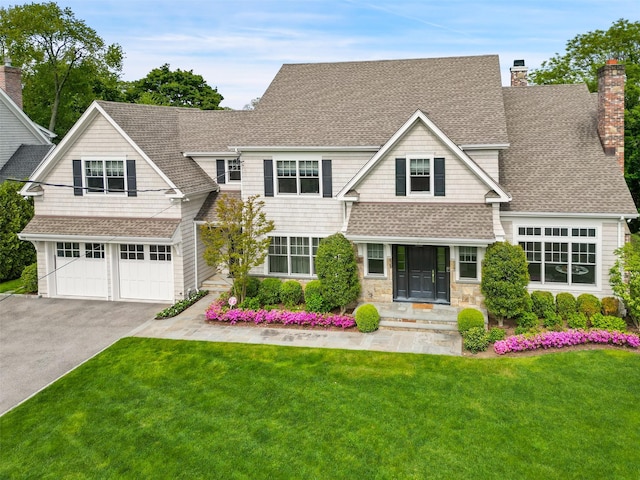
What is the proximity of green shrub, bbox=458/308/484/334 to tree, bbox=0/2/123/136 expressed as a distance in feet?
146

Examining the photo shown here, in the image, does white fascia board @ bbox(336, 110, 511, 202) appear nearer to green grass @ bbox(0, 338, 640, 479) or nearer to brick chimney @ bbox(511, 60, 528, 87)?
green grass @ bbox(0, 338, 640, 479)

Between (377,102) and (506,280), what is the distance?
32.1 feet

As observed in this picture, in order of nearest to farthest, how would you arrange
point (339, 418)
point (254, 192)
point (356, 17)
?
1. point (339, 418)
2. point (254, 192)
3. point (356, 17)

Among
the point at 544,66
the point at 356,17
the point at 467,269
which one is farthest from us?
the point at 544,66

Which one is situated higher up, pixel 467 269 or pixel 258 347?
pixel 467 269

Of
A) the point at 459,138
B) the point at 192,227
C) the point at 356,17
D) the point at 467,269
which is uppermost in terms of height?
the point at 356,17

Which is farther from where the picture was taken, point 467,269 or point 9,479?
point 467,269

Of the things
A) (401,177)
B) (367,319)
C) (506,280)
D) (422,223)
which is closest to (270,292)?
(367,319)

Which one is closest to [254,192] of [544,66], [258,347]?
[258,347]

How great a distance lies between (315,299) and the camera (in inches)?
812

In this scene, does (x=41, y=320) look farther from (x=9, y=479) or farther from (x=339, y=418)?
(x=339, y=418)

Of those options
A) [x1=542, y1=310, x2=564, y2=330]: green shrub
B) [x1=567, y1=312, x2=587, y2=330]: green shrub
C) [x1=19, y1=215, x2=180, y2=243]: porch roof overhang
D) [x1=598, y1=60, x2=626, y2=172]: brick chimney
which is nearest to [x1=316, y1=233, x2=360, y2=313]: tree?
[x1=19, y1=215, x2=180, y2=243]: porch roof overhang

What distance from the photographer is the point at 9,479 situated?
1144cm

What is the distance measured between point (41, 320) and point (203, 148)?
10.0 m
